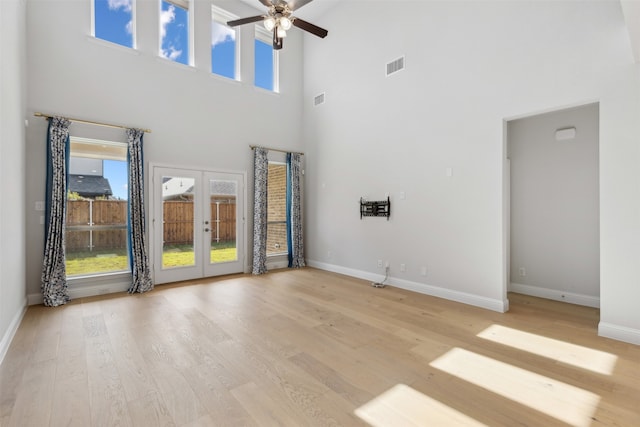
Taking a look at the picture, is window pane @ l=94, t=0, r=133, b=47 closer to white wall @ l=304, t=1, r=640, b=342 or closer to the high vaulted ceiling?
the high vaulted ceiling

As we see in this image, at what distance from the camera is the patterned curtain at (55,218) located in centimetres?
430

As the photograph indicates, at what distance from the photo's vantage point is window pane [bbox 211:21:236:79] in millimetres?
6145

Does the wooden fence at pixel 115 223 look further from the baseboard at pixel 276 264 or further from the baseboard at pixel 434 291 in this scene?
the baseboard at pixel 434 291

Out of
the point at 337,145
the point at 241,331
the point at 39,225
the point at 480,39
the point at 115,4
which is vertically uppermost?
the point at 115,4

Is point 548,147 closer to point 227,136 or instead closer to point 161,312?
point 227,136

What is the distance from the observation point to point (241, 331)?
3.36 metres

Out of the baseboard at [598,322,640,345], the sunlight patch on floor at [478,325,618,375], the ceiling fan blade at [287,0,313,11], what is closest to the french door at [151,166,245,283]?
the ceiling fan blade at [287,0,313,11]

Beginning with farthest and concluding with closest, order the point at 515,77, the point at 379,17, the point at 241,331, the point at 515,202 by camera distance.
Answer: the point at 379,17 → the point at 515,202 → the point at 515,77 → the point at 241,331

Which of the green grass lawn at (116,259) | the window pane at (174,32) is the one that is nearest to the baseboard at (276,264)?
the green grass lawn at (116,259)

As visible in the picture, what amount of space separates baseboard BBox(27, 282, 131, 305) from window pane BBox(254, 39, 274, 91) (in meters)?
4.76

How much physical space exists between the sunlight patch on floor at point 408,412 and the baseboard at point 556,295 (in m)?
3.58

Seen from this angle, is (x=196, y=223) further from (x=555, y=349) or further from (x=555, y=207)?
(x=555, y=207)

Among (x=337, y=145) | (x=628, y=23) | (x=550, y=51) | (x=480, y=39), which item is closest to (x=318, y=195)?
(x=337, y=145)

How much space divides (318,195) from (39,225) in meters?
4.83
